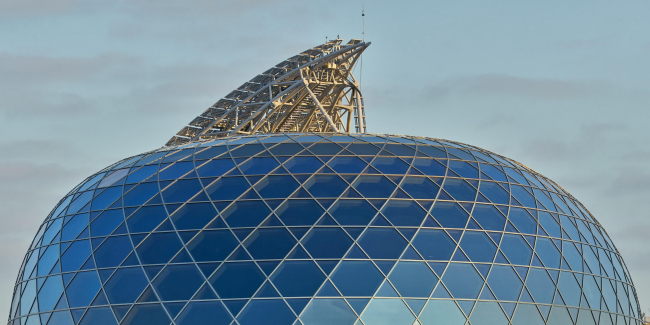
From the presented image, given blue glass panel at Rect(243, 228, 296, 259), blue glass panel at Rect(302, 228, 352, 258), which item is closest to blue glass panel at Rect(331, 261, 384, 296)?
blue glass panel at Rect(302, 228, 352, 258)

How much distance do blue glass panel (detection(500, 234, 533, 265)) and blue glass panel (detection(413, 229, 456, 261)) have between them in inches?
130

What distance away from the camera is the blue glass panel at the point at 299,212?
4619cm

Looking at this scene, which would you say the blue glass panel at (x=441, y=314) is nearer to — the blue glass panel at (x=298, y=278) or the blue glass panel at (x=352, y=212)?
the blue glass panel at (x=298, y=278)

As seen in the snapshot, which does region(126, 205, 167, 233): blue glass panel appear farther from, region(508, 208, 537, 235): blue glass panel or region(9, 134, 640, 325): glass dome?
region(508, 208, 537, 235): blue glass panel

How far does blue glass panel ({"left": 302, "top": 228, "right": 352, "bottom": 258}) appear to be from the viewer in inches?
1761

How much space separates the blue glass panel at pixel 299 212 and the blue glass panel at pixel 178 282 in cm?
532

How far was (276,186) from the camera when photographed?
48375 mm

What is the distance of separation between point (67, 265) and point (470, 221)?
22.0 metres

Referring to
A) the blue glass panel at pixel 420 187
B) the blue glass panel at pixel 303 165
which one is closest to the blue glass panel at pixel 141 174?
the blue glass panel at pixel 303 165

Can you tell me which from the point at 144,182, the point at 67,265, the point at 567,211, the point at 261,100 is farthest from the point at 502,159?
the point at 261,100

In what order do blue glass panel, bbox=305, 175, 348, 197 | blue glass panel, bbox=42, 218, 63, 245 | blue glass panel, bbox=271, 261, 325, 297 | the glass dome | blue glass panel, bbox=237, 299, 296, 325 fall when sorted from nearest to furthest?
blue glass panel, bbox=237, 299, 296, 325 < blue glass panel, bbox=271, 261, 325, 297 < the glass dome < blue glass panel, bbox=305, 175, 348, 197 < blue glass panel, bbox=42, 218, 63, 245

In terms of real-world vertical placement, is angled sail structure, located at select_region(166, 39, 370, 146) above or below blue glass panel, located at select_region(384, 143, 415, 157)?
above

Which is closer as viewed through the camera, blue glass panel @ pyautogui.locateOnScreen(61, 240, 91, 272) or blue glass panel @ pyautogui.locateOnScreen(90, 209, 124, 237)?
blue glass panel @ pyautogui.locateOnScreen(61, 240, 91, 272)

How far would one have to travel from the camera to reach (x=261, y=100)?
278 ft
